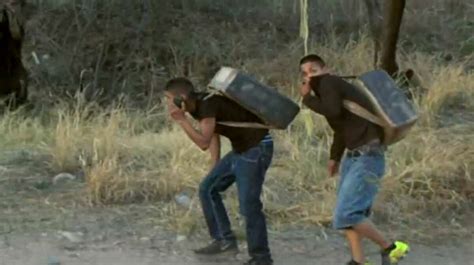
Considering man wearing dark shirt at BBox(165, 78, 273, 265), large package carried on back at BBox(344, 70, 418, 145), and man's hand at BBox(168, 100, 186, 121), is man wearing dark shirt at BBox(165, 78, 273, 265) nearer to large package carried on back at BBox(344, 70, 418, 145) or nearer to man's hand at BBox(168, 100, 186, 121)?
man's hand at BBox(168, 100, 186, 121)

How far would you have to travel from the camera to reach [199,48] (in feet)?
59.2

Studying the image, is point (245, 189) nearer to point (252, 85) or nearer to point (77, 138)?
point (252, 85)

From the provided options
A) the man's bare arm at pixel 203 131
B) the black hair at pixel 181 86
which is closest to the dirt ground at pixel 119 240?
the man's bare arm at pixel 203 131

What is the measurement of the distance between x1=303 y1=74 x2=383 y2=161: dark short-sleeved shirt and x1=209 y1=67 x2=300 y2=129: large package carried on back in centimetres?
19

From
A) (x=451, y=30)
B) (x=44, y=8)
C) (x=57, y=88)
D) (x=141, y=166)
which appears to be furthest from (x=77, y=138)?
(x=451, y=30)

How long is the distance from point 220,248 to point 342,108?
4.86 feet

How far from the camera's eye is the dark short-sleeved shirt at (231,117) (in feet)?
23.2

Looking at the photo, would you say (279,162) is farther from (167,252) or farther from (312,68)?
(312,68)

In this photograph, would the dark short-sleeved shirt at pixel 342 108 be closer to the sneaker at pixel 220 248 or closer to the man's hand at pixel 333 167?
the man's hand at pixel 333 167

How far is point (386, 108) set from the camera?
22.7ft

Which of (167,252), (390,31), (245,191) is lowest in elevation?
(167,252)

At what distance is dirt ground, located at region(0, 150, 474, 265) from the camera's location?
7762mm

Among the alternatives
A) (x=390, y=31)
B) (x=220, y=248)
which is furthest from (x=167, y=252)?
(x=390, y=31)

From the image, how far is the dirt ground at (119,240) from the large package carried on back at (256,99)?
46.3 inches
